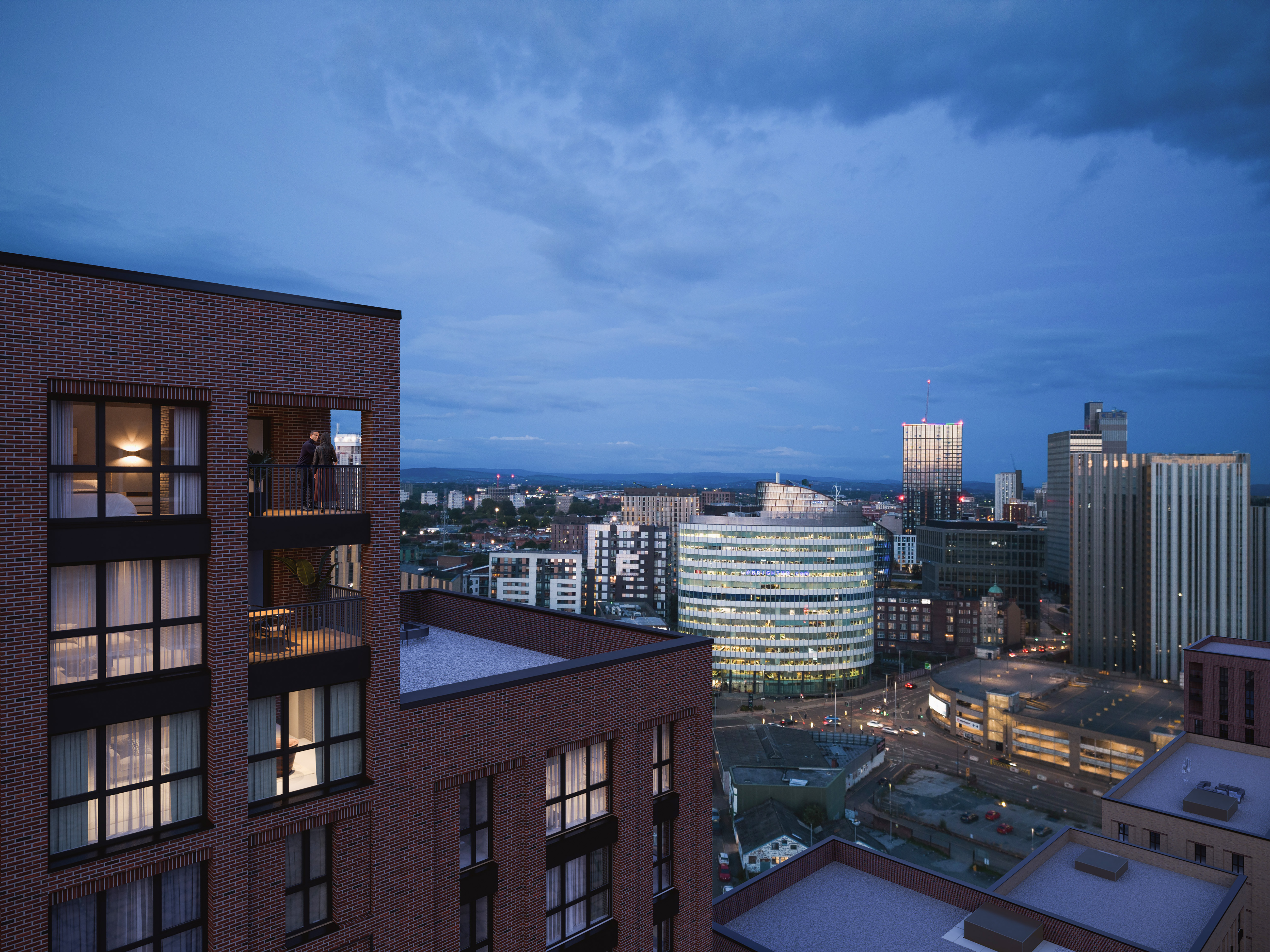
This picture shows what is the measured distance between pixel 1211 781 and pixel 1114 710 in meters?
65.3

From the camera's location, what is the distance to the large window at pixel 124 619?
1298 centimetres

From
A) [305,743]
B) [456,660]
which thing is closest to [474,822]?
[305,743]

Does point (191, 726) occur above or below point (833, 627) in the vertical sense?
above

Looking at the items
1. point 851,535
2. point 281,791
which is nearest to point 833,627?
point 851,535

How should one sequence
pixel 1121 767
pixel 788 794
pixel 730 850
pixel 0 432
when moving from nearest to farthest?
pixel 0 432 < pixel 730 850 < pixel 788 794 < pixel 1121 767

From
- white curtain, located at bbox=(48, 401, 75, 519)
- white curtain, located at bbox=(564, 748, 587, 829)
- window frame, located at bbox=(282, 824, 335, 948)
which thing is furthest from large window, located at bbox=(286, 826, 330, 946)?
white curtain, located at bbox=(48, 401, 75, 519)

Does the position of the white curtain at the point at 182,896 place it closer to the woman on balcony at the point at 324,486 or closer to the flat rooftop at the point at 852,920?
the woman on balcony at the point at 324,486

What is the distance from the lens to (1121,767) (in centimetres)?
9656

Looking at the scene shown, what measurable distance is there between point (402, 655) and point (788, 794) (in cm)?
6685

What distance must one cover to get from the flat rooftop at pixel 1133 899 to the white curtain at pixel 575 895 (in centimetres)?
2214

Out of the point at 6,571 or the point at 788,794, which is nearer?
the point at 6,571

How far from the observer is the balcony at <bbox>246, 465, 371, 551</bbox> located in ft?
50.0

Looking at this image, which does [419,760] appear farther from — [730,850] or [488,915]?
[730,850]

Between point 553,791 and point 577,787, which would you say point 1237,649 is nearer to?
point 577,787
